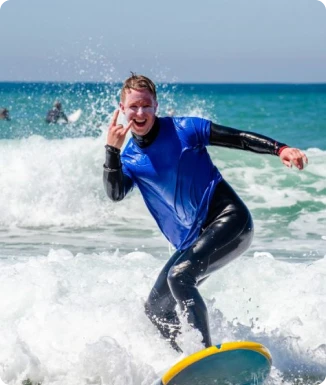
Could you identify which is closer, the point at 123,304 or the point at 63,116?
the point at 123,304

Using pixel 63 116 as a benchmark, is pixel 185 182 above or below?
above

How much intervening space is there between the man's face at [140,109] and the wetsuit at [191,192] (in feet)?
0.17

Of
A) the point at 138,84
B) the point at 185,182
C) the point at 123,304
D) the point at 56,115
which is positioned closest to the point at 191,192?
the point at 185,182

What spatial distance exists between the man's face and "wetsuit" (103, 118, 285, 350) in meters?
0.05

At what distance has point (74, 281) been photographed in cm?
664

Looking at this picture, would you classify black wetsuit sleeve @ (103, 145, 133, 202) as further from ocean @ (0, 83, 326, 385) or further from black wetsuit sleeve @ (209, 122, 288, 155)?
ocean @ (0, 83, 326, 385)

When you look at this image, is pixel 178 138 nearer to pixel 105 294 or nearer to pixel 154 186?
pixel 154 186

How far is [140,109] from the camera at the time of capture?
463 centimetres

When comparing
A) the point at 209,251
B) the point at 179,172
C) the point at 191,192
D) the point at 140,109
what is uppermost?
the point at 140,109

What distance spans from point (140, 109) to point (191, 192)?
1.80 ft

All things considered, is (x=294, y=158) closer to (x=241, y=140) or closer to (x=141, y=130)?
(x=241, y=140)

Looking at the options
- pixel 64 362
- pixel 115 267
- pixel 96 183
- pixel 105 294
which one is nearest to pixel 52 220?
pixel 96 183

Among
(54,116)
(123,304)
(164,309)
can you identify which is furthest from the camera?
(54,116)

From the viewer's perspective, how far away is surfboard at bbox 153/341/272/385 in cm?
418
